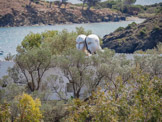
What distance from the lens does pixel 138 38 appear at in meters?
66.5

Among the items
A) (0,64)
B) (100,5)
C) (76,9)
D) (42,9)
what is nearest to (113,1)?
(100,5)

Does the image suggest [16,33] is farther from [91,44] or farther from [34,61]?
[34,61]

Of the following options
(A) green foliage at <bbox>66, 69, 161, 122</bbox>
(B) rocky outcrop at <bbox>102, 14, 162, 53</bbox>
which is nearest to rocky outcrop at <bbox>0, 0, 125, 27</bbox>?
(B) rocky outcrop at <bbox>102, 14, 162, 53</bbox>

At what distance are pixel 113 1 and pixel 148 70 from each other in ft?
446

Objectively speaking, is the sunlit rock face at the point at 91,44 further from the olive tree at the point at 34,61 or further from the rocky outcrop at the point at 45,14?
the rocky outcrop at the point at 45,14

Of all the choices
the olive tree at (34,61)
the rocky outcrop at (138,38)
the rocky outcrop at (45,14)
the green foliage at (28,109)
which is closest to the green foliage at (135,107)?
the green foliage at (28,109)

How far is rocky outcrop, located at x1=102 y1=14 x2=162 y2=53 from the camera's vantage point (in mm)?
64250

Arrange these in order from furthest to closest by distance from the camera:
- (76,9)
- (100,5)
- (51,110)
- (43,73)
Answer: (100,5) → (76,9) → (43,73) → (51,110)

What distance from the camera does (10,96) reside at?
18.8 metres

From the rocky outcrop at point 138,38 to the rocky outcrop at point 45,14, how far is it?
5126 cm

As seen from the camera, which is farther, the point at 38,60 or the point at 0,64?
the point at 0,64

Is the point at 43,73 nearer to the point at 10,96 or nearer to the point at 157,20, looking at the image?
the point at 10,96

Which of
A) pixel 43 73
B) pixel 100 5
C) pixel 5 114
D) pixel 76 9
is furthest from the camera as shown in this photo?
pixel 100 5

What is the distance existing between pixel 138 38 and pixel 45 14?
62905 millimetres
